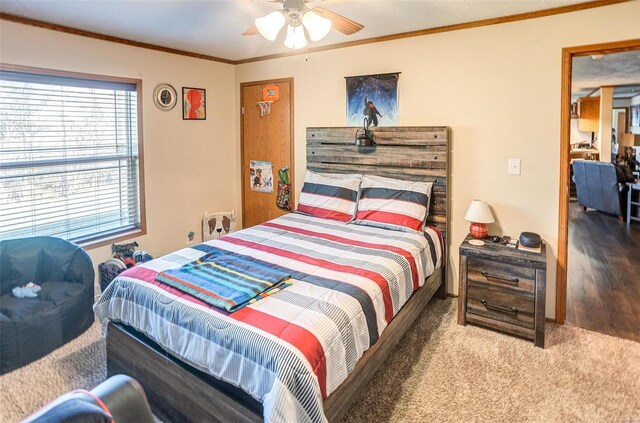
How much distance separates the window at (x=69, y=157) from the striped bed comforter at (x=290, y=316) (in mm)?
1469

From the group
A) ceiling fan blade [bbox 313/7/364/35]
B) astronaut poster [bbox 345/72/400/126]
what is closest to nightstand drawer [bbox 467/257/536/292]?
astronaut poster [bbox 345/72/400/126]

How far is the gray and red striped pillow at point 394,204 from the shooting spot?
316 cm

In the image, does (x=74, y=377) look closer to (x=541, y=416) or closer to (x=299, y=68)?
(x=541, y=416)

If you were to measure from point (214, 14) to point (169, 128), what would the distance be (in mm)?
1503

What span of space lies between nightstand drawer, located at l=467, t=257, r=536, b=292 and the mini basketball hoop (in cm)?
270

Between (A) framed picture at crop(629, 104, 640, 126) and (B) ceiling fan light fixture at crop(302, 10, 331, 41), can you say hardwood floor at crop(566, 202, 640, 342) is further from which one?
(A) framed picture at crop(629, 104, 640, 126)

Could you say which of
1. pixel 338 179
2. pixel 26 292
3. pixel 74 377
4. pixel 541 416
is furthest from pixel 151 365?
pixel 338 179

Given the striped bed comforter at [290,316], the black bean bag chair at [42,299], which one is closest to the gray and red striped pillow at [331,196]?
the striped bed comforter at [290,316]

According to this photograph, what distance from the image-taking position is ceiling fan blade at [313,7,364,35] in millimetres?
2270

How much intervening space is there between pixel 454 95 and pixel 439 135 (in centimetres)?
36

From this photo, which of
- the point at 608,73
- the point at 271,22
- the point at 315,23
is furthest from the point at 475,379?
the point at 608,73

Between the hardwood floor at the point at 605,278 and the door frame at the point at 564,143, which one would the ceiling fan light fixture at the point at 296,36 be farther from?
the hardwood floor at the point at 605,278

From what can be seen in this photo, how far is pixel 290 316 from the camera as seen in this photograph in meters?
1.78

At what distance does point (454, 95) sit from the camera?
327 centimetres
